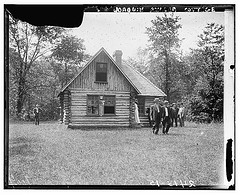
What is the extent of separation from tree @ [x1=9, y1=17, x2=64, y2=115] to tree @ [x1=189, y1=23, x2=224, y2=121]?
199cm

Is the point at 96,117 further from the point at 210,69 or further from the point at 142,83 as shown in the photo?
the point at 210,69

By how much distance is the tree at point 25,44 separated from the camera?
5691 millimetres

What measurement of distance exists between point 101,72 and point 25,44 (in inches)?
44.6

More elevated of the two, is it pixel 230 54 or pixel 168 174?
pixel 230 54

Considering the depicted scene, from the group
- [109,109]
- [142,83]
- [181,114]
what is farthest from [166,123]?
[109,109]

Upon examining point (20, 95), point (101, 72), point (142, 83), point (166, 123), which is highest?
point (101, 72)

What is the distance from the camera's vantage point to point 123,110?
586 cm

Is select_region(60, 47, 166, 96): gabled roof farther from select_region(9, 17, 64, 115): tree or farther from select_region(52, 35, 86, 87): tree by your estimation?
select_region(9, 17, 64, 115): tree

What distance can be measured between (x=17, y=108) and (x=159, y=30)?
227 centimetres

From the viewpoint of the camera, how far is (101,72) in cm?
581

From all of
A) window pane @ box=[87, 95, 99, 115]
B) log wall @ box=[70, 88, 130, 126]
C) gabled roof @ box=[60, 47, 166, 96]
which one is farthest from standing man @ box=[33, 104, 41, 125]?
window pane @ box=[87, 95, 99, 115]

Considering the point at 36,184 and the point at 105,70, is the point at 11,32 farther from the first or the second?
the point at 36,184

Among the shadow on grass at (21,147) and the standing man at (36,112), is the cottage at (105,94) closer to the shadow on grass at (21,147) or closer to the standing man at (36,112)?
the standing man at (36,112)

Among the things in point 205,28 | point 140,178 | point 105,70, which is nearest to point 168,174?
point 140,178
